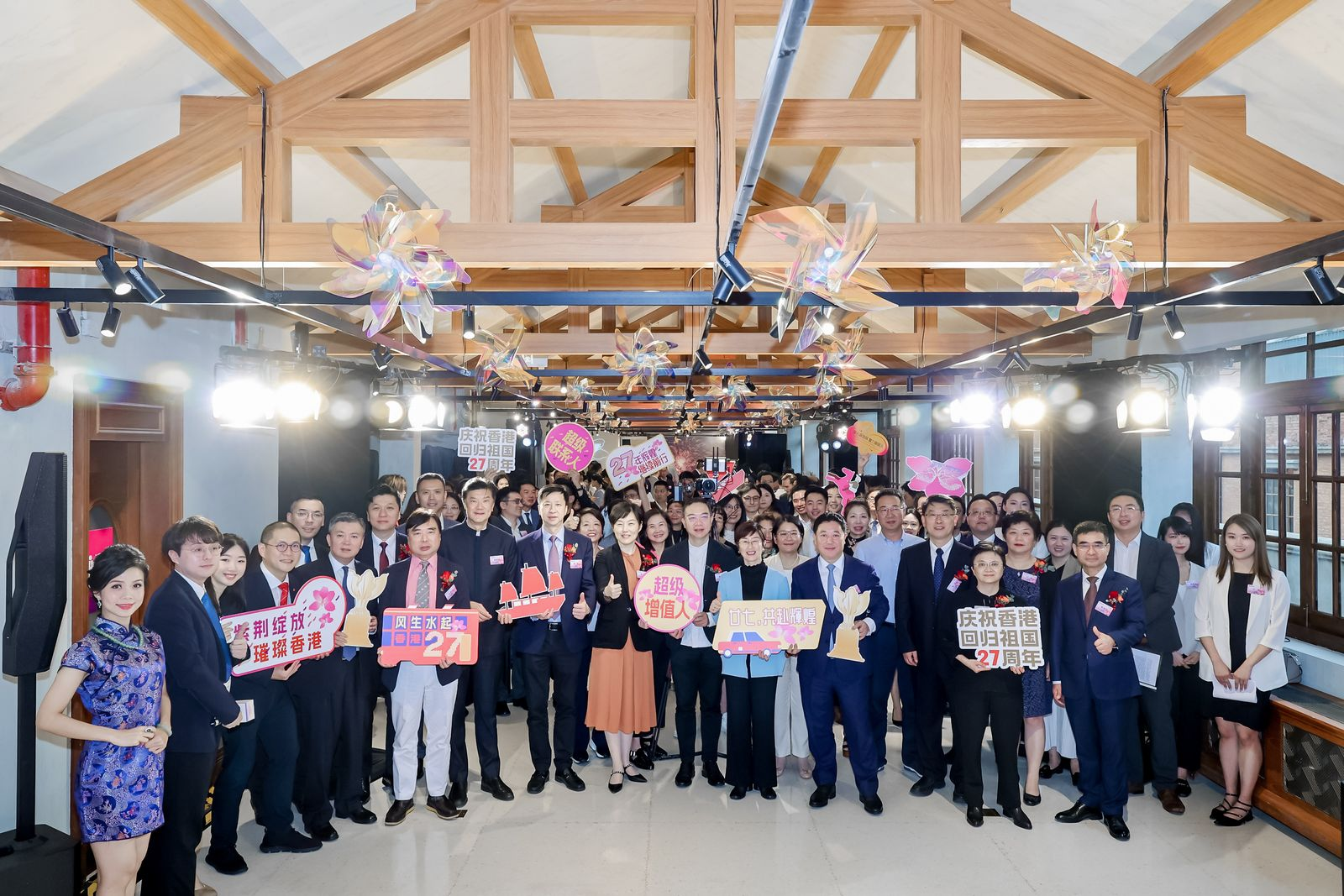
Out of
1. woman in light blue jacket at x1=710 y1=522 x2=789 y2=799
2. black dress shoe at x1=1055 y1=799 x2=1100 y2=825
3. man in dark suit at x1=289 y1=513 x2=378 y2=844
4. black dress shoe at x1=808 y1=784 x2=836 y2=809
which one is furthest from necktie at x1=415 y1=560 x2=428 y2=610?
black dress shoe at x1=1055 y1=799 x2=1100 y2=825

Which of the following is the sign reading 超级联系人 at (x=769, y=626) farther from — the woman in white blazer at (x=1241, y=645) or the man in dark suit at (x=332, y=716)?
the woman in white blazer at (x=1241, y=645)

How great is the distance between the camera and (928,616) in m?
4.41

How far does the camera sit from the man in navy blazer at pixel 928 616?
441 cm

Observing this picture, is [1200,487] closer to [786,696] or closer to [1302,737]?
[1302,737]

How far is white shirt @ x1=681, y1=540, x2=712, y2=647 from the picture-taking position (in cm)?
435

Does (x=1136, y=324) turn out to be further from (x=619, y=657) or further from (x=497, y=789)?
(x=497, y=789)

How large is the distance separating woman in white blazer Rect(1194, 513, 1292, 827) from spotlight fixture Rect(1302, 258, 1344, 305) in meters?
1.24

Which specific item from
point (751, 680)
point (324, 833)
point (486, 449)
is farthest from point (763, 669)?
point (486, 449)

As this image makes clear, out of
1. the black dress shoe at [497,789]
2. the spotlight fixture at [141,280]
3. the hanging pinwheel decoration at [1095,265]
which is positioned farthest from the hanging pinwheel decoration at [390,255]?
the black dress shoe at [497,789]

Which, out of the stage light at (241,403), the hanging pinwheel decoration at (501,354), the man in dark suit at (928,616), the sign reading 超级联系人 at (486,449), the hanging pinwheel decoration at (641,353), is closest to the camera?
the man in dark suit at (928,616)

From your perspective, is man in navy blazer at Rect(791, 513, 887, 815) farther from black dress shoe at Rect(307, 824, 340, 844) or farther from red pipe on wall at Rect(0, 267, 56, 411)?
red pipe on wall at Rect(0, 267, 56, 411)

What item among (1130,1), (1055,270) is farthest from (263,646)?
(1130,1)

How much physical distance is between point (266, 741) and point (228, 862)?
0.53 metres

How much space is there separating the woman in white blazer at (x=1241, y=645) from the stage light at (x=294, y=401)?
5584mm
